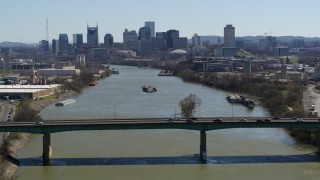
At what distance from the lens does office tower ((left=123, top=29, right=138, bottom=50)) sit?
295ft

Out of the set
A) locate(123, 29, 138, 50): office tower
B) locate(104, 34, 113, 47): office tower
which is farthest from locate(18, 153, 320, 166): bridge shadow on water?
locate(104, 34, 113, 47): office tower

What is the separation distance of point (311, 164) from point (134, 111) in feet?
27.7

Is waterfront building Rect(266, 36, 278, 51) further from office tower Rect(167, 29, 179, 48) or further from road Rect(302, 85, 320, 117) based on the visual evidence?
road Rect(302, 85, 320, 117)

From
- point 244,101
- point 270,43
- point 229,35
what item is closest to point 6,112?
point 244,101

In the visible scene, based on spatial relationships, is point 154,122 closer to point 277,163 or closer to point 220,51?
point 277,163

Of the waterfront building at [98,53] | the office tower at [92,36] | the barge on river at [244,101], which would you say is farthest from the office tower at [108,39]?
the barge on river at [244,101]

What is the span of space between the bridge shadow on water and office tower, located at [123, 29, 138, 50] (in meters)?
78.7

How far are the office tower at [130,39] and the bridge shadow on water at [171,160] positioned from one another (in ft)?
258

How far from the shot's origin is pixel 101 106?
2000 cm

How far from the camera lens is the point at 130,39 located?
301ft

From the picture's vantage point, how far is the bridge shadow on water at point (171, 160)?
10805mm

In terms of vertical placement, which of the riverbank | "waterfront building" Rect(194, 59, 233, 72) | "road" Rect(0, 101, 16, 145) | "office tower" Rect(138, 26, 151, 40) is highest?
"office tower" Rect(138, 26, 151, 40)

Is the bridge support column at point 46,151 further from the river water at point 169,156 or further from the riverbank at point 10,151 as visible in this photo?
the riverbank at point 10,151

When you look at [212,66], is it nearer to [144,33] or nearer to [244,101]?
[244,101]
